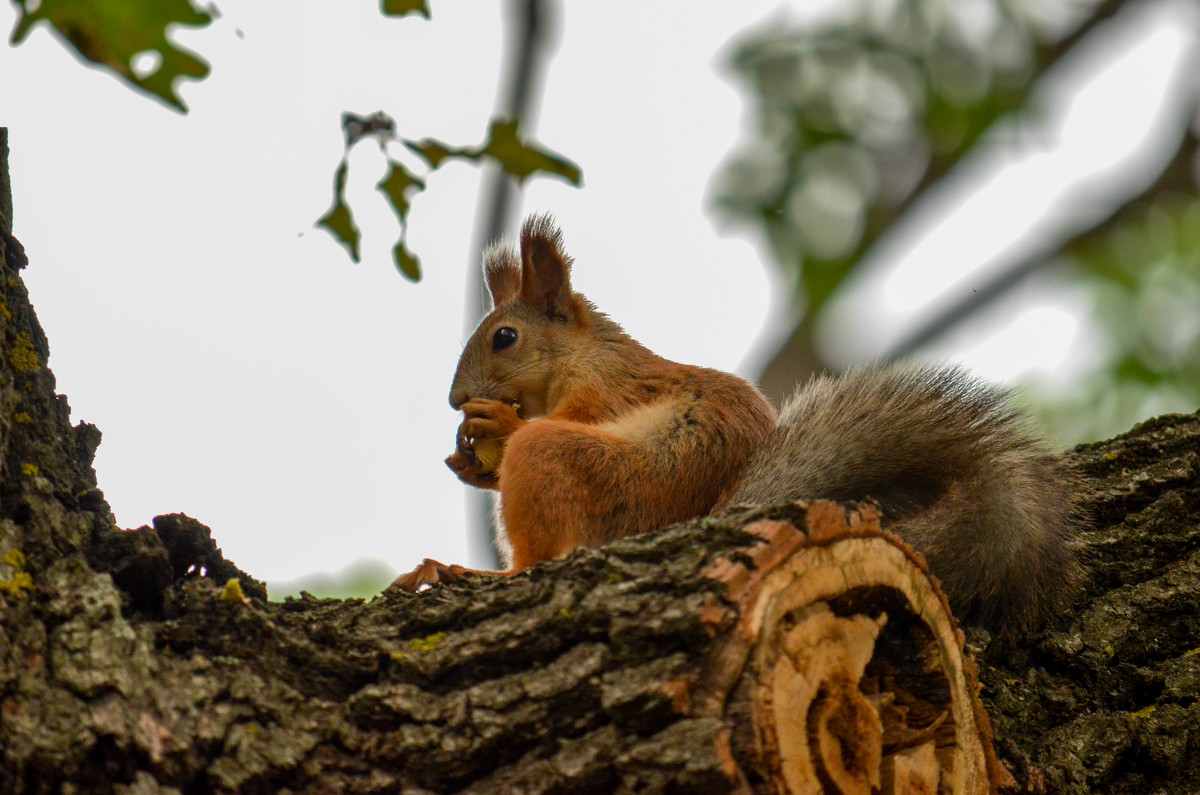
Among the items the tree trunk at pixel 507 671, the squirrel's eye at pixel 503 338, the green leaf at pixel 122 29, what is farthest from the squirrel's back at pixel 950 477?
the green leaf at pixel 122 29

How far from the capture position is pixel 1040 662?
210 centimetres

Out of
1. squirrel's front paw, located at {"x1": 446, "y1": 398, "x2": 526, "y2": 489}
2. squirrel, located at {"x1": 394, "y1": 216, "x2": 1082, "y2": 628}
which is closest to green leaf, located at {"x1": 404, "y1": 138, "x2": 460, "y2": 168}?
squirrel, located at {"x1": 394, "y1": 216, "x2": 1082, "y2": 628}

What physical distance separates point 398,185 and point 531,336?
216cm

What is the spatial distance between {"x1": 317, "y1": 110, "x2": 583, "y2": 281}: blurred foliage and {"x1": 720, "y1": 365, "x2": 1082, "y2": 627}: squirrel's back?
50.7 inches

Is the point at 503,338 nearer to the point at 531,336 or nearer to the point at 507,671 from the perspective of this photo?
the point at 531,336

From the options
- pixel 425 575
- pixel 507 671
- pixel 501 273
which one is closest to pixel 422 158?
pixel 507 671

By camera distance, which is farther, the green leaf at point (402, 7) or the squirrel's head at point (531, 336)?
the squirrel's head at point (531, 336)

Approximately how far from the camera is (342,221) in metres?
1.22

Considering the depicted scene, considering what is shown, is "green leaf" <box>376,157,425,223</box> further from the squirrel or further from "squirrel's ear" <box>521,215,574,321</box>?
"squirrel's ear" <box>521,215,574,321</box>

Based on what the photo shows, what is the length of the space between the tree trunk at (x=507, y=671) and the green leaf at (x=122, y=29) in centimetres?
75

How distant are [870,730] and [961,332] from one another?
2882 millimetres

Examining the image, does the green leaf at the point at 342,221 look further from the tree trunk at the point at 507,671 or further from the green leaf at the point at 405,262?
the tree trunk at the point at 507,671

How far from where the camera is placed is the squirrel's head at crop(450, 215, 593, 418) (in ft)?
10.8

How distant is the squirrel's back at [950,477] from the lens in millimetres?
2139
